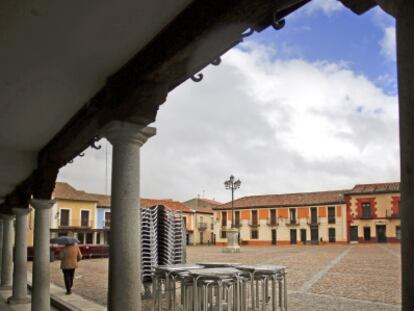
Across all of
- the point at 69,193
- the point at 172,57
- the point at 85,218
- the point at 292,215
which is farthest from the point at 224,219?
the point at 172,57

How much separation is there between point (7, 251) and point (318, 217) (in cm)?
3874

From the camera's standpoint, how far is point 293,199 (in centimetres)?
4753

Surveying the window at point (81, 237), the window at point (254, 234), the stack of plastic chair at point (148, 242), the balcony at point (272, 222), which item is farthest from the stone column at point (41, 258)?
the window at point (254, 234)

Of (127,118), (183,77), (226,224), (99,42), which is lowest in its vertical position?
(226,224)

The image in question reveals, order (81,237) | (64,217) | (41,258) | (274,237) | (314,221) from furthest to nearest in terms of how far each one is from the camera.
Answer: (274,237)
(314,221)
(81,237)
(64,217)
(41,258)

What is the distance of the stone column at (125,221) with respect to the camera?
3.27 meters

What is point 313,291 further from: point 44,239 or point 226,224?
point 226,224

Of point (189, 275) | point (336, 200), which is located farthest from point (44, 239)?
point (336, 200)

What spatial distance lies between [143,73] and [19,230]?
6034 mm

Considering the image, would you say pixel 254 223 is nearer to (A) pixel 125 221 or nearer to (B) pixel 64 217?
(B) pixel 64 217

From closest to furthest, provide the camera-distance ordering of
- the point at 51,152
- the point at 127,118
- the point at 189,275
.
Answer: the point at 127,118
the point at 189,275
the point at 51,152

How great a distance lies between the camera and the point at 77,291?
383 inches

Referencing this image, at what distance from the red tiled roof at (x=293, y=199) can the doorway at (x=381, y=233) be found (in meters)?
4.23

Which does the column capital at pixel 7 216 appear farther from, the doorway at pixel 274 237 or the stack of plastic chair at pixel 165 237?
the doorway at pixel 274 237
